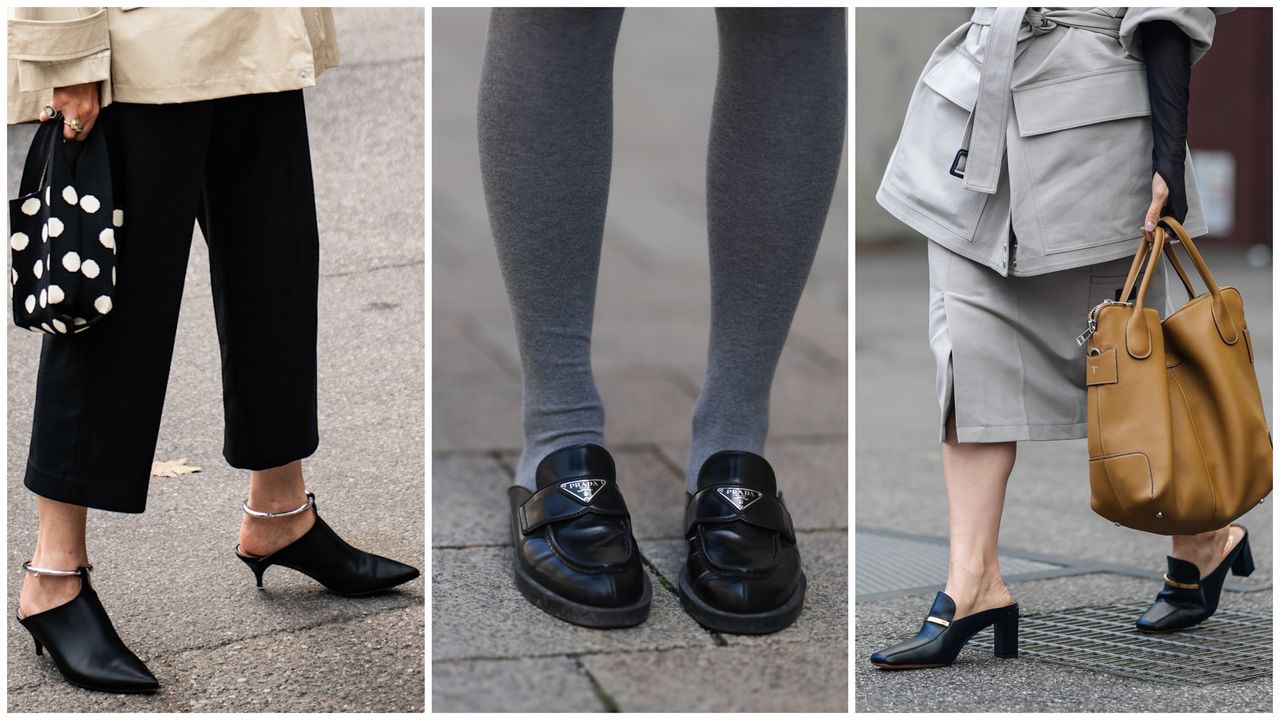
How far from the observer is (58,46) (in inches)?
72.7

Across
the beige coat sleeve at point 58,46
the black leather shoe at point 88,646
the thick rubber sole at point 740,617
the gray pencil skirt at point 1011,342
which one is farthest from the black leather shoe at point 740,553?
the beige coat sleeve at point 58,46

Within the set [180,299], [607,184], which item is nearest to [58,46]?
[180,299]

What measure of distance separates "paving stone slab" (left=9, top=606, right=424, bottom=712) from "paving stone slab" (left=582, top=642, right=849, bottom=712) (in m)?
0.34

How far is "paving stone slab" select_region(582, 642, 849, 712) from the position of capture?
6.25 feet

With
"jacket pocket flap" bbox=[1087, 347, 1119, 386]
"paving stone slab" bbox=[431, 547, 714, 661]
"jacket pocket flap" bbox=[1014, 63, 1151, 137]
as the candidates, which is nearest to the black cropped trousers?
"paving stone slab" bbox=[431, 547, 714, 661]

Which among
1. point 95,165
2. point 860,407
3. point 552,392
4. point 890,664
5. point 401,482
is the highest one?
point 95,165

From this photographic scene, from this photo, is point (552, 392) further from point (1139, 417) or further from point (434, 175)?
point (434, 175)

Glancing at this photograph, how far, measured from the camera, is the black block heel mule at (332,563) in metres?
2.37

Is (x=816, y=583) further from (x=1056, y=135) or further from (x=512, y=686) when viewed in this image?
(x=1056, y=135)

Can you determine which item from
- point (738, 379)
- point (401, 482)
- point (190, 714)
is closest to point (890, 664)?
point (738, 379)

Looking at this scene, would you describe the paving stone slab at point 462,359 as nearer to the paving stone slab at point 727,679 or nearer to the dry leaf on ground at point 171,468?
the dry leaf on ground at point 171,468

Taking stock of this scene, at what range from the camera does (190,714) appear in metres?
2.00

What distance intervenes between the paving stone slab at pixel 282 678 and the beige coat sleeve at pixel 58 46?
929 millimetres

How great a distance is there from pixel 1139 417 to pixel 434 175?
5243 millimetres
